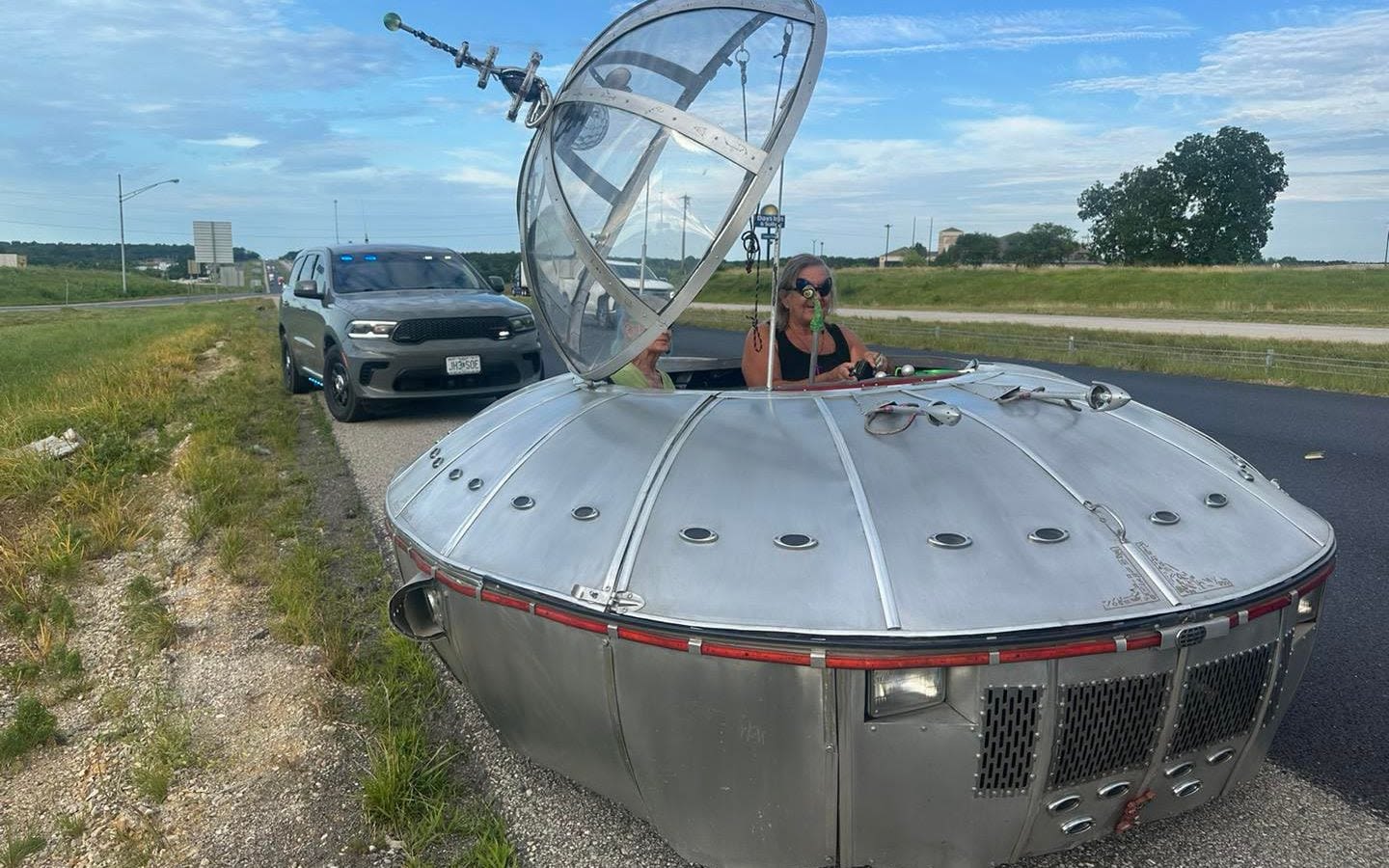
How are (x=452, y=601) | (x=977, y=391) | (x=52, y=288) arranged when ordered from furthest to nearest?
(x=52, y=288) < (x=977, y=391) < (x=452, y=601)

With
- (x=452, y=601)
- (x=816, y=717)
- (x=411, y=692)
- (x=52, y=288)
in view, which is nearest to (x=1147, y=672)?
(x=816, y=717)

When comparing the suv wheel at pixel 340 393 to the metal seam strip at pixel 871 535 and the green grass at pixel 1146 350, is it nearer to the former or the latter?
the metal seam strip at pixel 871 535

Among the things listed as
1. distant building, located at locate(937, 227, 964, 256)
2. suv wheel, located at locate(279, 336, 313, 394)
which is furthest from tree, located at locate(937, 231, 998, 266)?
suv wheel, located at locate(279, 336, 313, 394)

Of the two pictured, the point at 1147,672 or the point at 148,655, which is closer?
the point at 1147,672

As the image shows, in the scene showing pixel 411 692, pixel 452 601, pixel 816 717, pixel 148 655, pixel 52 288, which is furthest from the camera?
pixel 52 288

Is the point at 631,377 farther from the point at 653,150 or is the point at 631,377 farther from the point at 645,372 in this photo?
the point at 653,150

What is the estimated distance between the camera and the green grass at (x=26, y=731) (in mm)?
3611

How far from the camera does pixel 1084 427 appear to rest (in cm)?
304

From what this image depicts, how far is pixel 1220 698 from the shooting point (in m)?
2.51

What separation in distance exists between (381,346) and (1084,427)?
331 inches

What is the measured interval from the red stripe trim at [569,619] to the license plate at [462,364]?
7932 mm

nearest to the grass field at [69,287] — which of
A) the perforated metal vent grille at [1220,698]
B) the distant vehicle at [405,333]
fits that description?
the distant vehicle at [405,333]

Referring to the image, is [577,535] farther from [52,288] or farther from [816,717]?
[52,288]

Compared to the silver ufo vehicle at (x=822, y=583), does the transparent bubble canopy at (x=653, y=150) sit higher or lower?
higher
